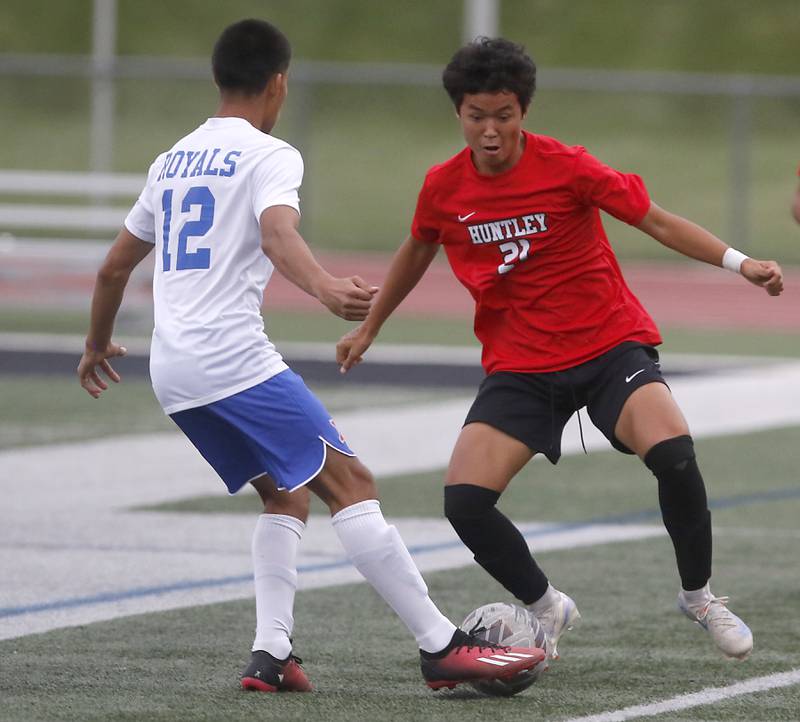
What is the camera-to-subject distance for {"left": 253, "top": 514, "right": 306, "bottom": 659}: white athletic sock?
5371 mm

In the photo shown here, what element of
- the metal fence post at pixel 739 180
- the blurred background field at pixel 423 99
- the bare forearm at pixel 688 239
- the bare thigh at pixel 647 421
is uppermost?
the bare forearm at pixel 688 239

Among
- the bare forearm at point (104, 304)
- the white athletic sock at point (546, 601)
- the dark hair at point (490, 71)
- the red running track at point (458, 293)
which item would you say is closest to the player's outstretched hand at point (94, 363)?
the bare forearm at point (104, 304)

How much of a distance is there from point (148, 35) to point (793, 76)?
14.2m

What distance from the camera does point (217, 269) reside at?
17.0 feet

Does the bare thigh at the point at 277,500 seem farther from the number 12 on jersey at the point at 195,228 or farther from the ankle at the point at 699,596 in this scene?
the ankle at the point at 699,596

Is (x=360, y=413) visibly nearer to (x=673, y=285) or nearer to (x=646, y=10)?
(x=673, y=285)

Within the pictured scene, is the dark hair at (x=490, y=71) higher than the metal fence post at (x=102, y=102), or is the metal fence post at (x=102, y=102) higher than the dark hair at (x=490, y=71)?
the dark hair at (x=490, y=71)

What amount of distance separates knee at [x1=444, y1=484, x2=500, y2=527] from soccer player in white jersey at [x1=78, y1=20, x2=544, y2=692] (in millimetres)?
399

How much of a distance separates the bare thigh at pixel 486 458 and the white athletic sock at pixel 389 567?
1.51ft

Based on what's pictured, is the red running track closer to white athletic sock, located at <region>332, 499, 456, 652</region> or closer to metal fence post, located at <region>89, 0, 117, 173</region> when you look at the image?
metal fence post, located at <region>89, 0, 117, 173</region>

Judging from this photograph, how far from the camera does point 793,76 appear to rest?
38406 millimetres

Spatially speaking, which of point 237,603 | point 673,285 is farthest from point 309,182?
point 237,603

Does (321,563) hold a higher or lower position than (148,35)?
higher

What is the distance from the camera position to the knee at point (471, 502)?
560 centimetres
